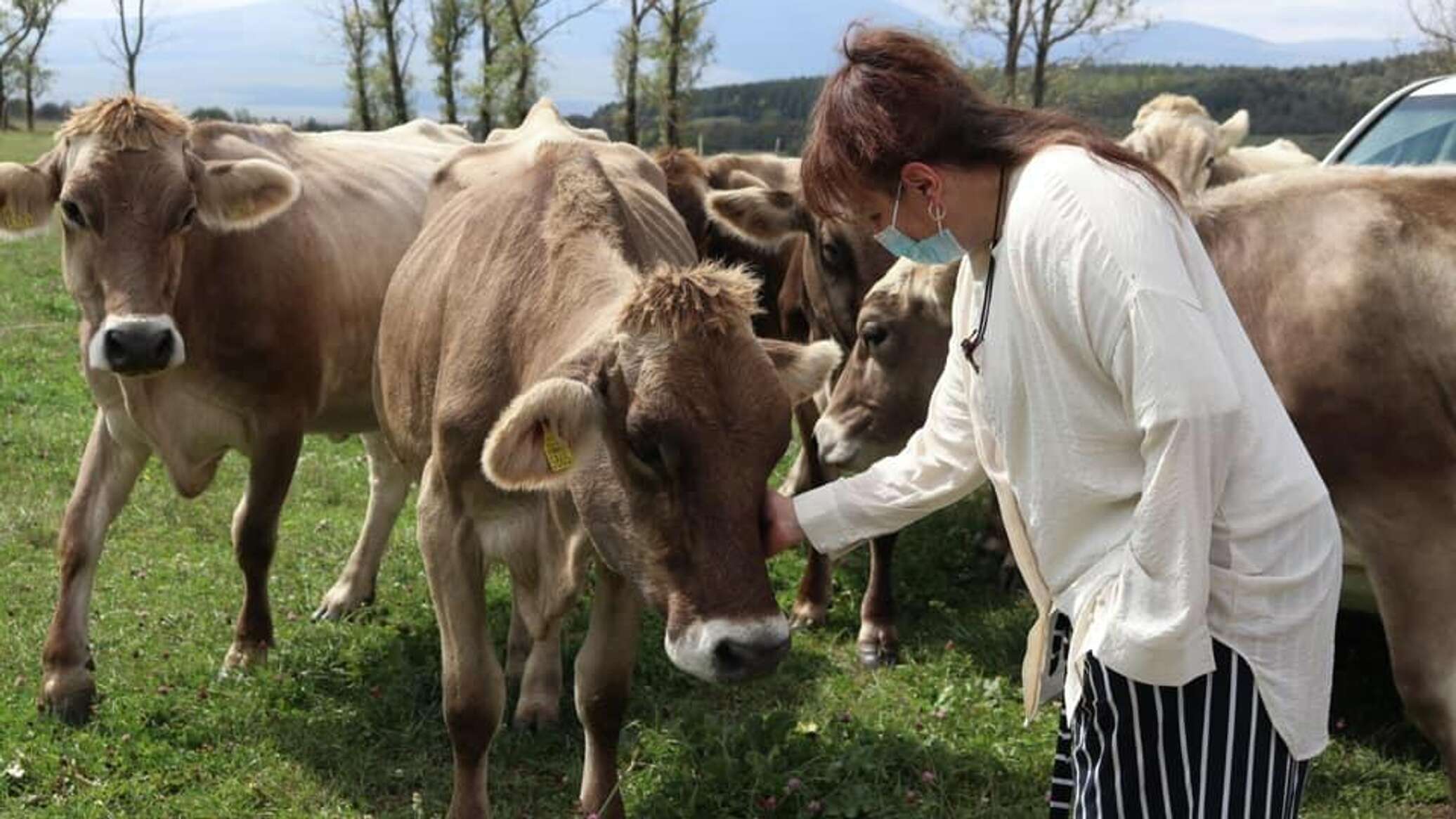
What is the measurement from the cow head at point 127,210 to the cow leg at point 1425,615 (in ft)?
13.0

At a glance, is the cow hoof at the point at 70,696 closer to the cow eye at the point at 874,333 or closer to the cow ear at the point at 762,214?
the cow eye at the point at 874,333

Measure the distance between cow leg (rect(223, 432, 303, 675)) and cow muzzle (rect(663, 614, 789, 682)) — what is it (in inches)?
120

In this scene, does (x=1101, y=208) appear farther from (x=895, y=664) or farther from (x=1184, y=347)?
(x=895, y=664)

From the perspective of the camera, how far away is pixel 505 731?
5.42 metres

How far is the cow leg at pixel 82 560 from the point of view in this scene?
17.6ft

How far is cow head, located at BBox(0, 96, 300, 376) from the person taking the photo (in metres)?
5.24

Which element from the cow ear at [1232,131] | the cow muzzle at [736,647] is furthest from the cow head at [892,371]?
the cow ear at [1232,131]

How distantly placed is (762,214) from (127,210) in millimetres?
2970

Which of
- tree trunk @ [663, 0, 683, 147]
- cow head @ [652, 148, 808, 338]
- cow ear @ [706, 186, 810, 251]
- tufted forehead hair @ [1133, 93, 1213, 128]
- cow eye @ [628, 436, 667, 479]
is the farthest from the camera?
tree trunk @ [663, 0, 683, 147]

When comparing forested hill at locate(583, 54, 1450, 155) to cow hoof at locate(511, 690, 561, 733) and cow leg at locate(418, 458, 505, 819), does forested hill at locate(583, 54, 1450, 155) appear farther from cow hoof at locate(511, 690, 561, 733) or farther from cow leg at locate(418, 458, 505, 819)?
cow leg at locate(418, 458, 505, 819)

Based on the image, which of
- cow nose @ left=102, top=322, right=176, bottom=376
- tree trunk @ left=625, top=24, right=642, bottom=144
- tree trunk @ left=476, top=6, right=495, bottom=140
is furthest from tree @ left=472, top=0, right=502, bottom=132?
cow nose @ left=102, top=322, right=176, bottom=376

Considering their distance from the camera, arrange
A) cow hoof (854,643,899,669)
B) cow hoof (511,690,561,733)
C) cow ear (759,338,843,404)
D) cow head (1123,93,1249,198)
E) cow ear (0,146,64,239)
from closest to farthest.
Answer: cow ear (759,338,843,404)
cow hoof (511,690,561,733)
cow ear (0,146,64,239)
cow hoof (854,643,899,669)
cow head (1123,93,1249,198)

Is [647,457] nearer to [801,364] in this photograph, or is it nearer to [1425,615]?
[801,364]

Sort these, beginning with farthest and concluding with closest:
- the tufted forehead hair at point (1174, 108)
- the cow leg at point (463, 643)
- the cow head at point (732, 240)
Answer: the tufted forehead hair at point (1174, 108) < the cow head at point (732, 240) < the cow leg at point (463, 643)
